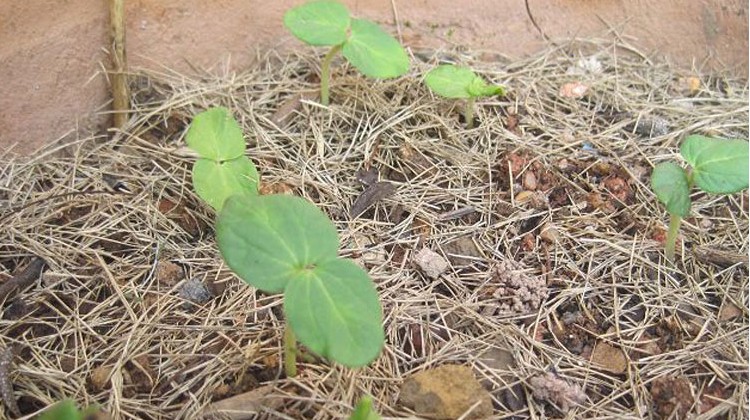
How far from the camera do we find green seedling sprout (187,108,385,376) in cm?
115

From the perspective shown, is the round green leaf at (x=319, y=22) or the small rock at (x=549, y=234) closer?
the small rock at (x=549, y=234)

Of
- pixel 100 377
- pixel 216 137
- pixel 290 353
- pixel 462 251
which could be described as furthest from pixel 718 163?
pixel 100 377

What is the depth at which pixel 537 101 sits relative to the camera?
1.99 meters

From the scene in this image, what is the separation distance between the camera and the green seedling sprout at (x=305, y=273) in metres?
1.15

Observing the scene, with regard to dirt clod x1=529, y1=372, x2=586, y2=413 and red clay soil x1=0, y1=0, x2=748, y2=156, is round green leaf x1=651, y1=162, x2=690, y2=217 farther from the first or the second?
red clay soil x1=0, y1=0, x2=748, y2=156

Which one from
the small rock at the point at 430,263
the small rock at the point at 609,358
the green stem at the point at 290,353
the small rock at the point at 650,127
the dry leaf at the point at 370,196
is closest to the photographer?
the green stem at the point at 290,353

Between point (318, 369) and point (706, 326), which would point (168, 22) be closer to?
point (318, 369)

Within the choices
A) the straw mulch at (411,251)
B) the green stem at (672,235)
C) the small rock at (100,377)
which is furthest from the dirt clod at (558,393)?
the small rock at (100,377)

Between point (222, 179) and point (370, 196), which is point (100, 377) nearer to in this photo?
point (222, 179)

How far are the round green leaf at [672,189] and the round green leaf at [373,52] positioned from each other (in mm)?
623

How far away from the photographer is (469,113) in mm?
1896

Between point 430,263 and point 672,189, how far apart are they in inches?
18.8

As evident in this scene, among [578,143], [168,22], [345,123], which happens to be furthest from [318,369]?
[168,22]

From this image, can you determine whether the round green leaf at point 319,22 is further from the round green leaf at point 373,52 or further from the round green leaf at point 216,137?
the round green leaf at point 216,137
